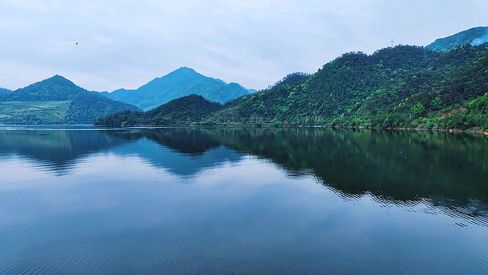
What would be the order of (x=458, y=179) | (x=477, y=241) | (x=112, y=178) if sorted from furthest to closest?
(x=112, y=178) → (x=458, y=179) → (x=477, y=241)

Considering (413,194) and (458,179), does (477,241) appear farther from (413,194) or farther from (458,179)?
(458,179)

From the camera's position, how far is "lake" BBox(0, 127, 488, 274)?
22641 mm

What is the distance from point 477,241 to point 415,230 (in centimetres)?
421

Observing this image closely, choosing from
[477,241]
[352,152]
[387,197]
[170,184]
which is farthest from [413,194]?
[352,152]

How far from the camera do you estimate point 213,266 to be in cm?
2184

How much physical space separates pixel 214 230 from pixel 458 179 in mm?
35047

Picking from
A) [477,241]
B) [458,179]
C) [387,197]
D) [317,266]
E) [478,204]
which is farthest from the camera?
[458,179]

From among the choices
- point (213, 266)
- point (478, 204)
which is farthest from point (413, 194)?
point (213, 266)

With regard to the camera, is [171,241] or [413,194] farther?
[413,194]

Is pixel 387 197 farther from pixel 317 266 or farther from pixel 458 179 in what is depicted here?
pixel 317 266

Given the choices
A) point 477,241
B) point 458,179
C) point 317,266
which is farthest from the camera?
point 458,179

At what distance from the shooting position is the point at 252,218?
32.3 m

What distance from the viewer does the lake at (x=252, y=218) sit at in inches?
891

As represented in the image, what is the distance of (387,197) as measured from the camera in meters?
39.0
